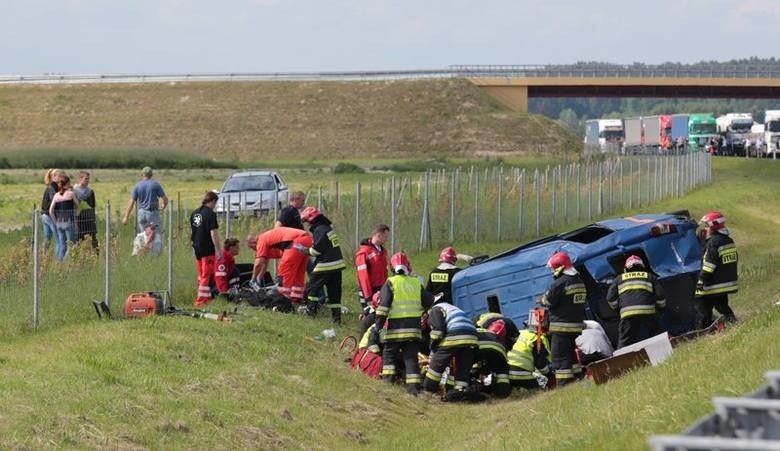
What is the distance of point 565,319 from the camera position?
16.3 meters

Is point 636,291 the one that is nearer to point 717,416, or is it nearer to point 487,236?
point 717,416

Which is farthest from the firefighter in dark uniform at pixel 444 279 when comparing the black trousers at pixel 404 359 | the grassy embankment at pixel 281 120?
the grassy embankment at pixel 281 120

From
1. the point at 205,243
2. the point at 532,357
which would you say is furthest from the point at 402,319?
the point at 205,243

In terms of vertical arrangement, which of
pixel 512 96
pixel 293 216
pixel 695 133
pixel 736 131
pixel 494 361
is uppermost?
pixel 512 96

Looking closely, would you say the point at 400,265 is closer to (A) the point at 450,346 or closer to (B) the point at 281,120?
(A) the point at 450,346

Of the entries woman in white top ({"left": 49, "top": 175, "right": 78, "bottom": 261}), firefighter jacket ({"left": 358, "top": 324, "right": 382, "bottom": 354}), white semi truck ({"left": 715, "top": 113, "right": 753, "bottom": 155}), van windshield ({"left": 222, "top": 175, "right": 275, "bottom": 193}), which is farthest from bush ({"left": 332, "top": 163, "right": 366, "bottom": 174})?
firefighter jacket ({"left": 358, "top": 324, "right": 382, "bottom": 354})

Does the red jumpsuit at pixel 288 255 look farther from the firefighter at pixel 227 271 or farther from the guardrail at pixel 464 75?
the guardrail at pixel 464 75

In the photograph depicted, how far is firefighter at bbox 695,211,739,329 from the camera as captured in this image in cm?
1812

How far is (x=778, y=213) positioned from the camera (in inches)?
1759

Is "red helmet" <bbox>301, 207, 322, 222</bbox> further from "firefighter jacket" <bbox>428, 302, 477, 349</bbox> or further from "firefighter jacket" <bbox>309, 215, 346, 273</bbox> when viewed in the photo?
"firefighter jacket" <bbox>428, 302, 477, 349</bbox>

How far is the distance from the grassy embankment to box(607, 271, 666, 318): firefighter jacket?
71.3 m

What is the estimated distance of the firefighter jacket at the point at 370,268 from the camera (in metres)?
19.5

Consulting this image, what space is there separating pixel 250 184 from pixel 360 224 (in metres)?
9.97

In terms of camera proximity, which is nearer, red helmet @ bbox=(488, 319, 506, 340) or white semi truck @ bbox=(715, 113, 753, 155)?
red helmet @ bbox=(488, 319, 506, 340)
